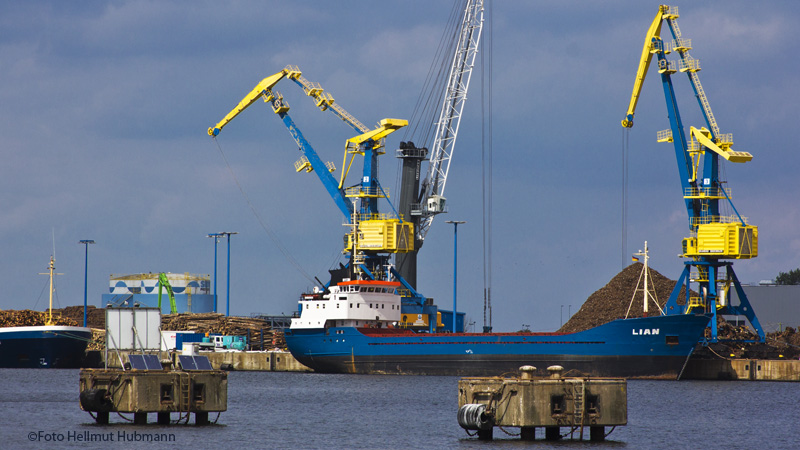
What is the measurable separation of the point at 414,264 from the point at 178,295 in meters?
54.5

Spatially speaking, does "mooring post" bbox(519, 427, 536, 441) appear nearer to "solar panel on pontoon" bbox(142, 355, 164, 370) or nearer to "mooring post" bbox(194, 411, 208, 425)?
"mooring post" bbox(194, 411, 208, 425)

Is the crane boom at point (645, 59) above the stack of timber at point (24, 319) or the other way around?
above

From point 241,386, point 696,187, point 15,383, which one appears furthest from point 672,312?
point 15,383

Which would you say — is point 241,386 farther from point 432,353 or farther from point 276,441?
point 276,441

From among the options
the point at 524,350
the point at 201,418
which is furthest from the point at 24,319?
the point at 201,418

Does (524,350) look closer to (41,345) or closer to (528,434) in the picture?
(528,434)

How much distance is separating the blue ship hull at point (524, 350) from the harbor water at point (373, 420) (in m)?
1.82

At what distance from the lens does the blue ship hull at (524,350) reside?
64.2 meters

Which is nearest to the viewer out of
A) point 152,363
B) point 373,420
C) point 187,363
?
point 152,363

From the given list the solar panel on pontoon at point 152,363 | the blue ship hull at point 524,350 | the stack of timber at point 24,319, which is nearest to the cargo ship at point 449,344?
the blue ship hull at point 524,350

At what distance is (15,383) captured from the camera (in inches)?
2606

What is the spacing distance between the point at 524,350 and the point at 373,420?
23598 mm

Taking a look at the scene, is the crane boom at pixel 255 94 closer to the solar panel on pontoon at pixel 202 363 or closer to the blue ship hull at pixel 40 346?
the blue ship hull at pixel 40 346

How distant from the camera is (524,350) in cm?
6650
